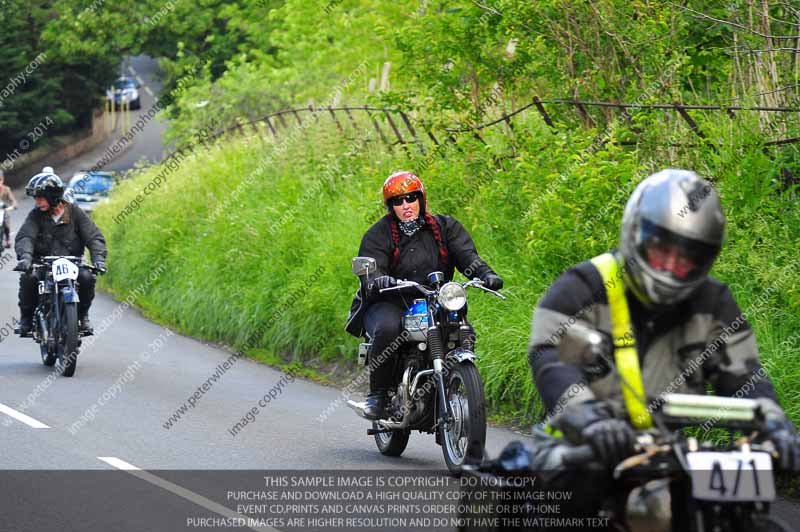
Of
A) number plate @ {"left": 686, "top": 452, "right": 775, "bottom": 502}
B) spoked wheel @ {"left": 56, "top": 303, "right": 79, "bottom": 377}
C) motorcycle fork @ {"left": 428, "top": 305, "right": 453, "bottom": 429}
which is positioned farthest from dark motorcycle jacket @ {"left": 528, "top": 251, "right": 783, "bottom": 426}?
spoked wheel @ {"left": 56, "top": 303, "right": 79, "bottom": 377}

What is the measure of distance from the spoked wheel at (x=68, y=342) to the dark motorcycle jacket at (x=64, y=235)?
88cm

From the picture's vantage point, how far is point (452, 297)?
8.81 meters

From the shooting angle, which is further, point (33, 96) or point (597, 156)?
point (33, 96)

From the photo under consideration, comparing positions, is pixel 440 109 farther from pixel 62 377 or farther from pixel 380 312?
pixel 380 312

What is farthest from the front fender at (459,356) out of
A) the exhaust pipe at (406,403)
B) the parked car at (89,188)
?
the parked car at (89,188)

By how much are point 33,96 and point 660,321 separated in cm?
5418

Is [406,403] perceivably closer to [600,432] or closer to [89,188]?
[600,432]

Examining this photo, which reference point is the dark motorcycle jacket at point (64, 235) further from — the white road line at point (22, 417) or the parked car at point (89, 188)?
the parked car at point (89, 188)

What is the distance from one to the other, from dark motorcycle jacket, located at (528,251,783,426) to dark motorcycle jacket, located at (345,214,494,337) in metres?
4.87

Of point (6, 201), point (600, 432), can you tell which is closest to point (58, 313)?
point (600, 432)

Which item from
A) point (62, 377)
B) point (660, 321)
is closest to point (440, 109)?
point (62, 377)

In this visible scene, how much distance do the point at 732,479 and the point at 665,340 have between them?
633 millimetres

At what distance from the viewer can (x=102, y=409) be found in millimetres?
11812

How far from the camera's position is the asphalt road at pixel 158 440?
25.8 feet
